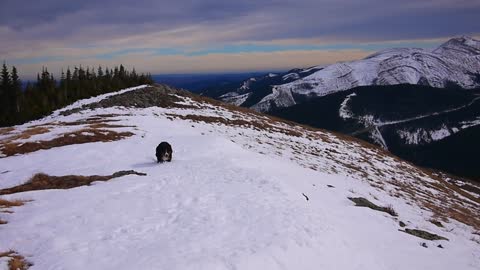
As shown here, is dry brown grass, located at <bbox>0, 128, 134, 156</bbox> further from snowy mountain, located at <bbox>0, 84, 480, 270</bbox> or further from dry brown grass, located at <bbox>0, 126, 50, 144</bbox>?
dry brown grass, located at <bbox>0, 126, 50, 144</bbox>

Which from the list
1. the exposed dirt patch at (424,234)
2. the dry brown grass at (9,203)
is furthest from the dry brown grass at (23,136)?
the exposed dirt patch at (424,234)

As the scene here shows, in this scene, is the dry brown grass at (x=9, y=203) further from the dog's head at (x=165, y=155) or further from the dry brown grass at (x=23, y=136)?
the dry brown grass at (x=23, y=136)

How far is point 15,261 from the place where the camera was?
9594 mm

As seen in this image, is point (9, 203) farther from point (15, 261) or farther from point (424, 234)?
point (424, 234)

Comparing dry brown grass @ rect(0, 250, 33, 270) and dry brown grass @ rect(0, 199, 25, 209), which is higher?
dry brown grass @ rect(0, 250, 33, 270)

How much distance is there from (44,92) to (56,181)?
Answer: 6978 centimetres

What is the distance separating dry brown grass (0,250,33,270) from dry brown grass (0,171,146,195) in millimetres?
7527

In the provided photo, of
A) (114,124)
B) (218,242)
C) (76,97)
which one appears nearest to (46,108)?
(76,97)

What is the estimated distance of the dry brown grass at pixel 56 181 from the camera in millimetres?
17359

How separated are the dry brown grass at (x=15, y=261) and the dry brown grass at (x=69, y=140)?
18.3 metres

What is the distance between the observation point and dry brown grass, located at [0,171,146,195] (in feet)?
57.0

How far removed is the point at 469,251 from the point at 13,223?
60.8 feet

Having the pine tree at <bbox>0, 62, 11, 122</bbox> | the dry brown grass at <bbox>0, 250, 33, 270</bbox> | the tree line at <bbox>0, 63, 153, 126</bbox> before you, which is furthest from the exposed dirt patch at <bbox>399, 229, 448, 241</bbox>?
the pine tree at <bbox>0, 62, 11, 122</bbox>

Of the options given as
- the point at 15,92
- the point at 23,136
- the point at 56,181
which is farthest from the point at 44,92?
the point at 56,181
